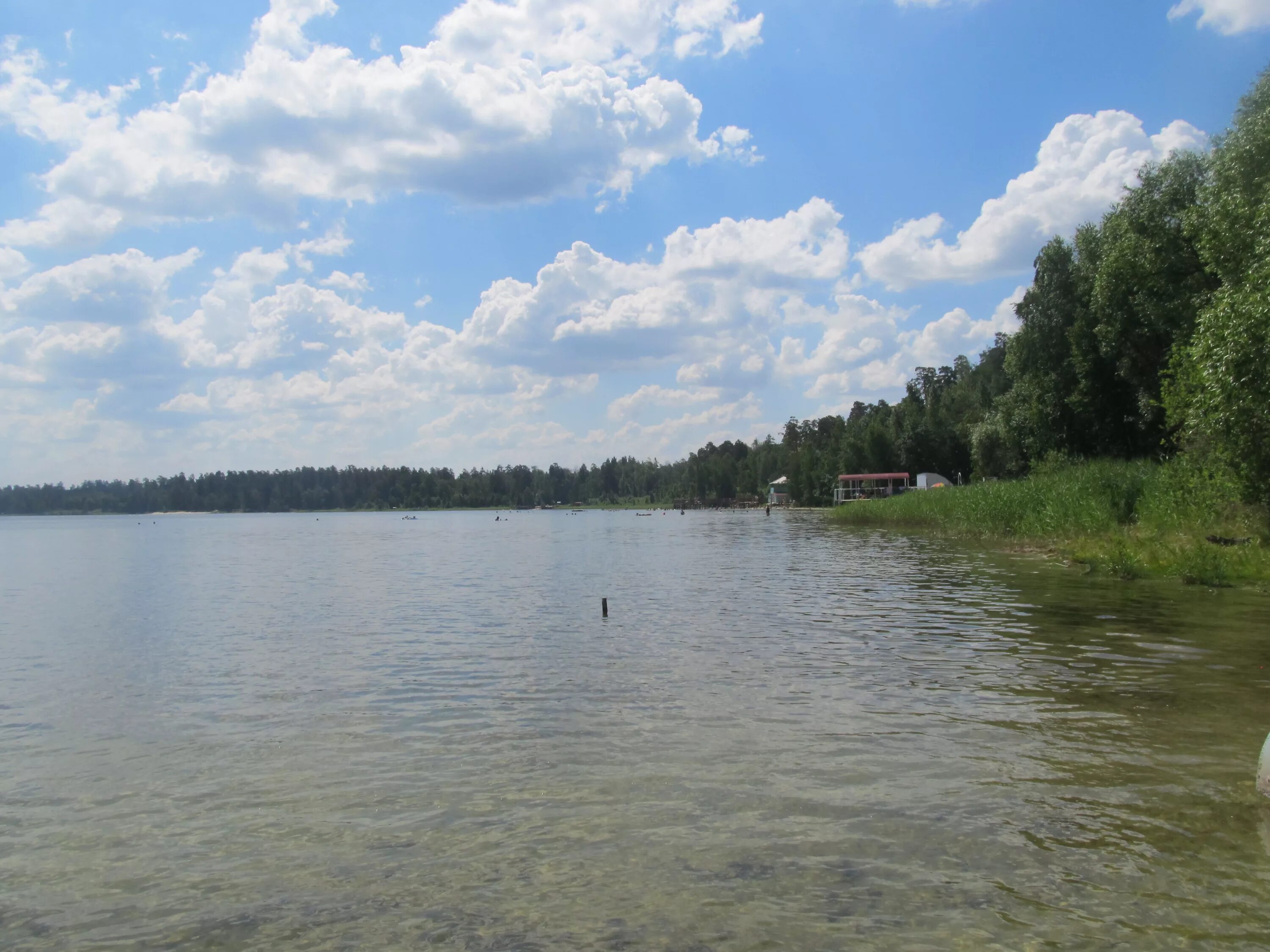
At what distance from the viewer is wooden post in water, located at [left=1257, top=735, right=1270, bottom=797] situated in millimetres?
→ 8336

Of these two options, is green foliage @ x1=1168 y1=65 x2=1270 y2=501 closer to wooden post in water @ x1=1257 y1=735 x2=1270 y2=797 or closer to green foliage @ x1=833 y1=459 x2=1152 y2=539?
green foliage @ x1=833 y1=459 x2=1152 y2=539

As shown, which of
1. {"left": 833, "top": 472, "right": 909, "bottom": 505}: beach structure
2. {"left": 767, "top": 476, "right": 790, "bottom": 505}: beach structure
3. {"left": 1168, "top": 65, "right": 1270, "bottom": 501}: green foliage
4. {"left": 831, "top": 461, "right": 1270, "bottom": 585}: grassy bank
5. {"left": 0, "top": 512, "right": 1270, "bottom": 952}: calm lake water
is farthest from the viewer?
{"left": 767, "top": 476, "right": 790, "bottom": 505}: beach structure

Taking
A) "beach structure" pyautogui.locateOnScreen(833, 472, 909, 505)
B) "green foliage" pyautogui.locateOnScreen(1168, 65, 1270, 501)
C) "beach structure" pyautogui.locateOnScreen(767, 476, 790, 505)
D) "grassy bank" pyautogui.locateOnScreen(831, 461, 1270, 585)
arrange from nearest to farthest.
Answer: "green foliage" pyautogui.locateOnScreen(1168, 65, 1270, 501), "grassy bank" pyautogui.locateOnScreen(831, 461, 1270, 585), "beach structure" pyautogui.locateOnScreen(833, 472, 909, 505), "beach structure" pyautogui.locateOnScreen(767, 476, 790, 505)

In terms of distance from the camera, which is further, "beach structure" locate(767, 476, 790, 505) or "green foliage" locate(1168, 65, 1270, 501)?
"beach structure" locate(767, 476, 790, 505)

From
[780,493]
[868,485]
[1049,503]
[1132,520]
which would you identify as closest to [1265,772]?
[1132,520]

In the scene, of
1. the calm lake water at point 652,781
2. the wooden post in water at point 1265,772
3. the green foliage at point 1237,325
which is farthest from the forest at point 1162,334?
the wooden post in water at point 1265,772

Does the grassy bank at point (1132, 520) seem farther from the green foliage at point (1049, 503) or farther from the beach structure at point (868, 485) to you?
the beach structure at point (868, 485)

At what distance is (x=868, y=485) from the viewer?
13325cm

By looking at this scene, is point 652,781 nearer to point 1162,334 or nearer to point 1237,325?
point 1237,325

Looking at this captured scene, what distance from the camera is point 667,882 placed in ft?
23.5

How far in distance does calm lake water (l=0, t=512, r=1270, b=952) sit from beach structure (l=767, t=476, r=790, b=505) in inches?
6042

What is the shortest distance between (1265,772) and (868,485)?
12825cm

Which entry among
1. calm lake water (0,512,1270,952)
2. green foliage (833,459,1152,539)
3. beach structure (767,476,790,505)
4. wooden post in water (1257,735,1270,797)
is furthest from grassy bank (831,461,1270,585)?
beach structure (767,476,790,505)

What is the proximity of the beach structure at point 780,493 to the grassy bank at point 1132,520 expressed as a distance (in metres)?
122
